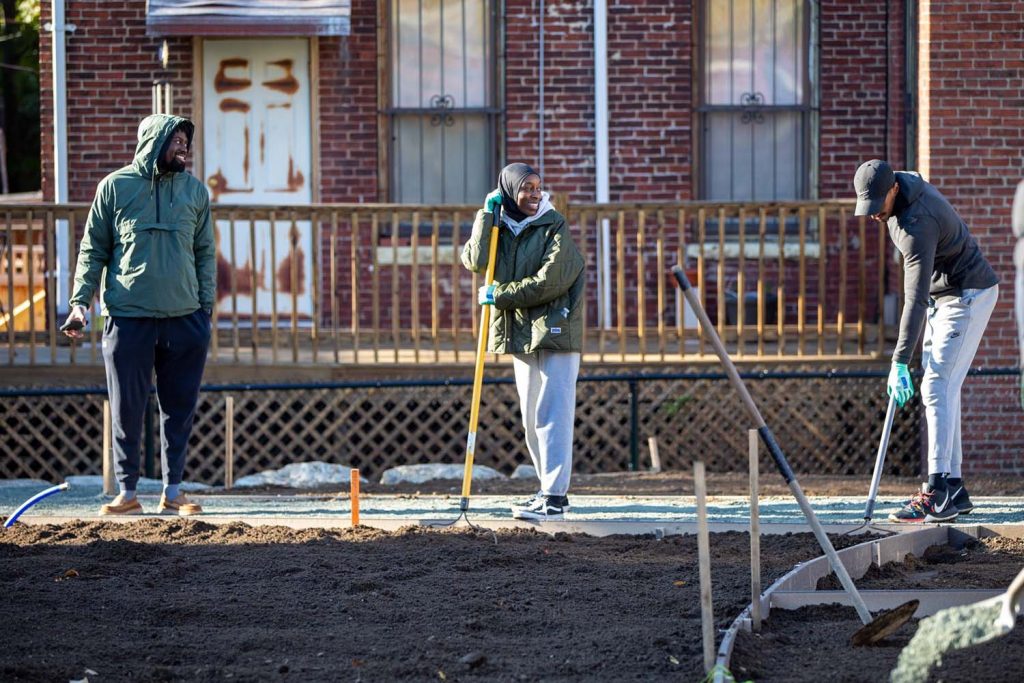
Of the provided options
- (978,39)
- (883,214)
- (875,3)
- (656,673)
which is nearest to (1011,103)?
(978,39)

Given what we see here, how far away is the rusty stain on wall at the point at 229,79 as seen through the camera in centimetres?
1384

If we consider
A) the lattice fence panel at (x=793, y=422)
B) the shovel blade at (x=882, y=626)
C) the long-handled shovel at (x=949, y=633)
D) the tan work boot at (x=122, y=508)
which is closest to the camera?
the long-handled shovel at (x=949, y=633)

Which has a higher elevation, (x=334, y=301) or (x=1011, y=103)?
(x=1011, y=103)

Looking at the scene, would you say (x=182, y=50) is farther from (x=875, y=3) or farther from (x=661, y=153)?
(x=875, y=3)

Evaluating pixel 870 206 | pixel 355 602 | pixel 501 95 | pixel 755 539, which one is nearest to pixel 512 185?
pixel 870 206

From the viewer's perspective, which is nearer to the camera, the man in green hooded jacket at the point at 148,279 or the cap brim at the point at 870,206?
the cap brim at the point at 870,206

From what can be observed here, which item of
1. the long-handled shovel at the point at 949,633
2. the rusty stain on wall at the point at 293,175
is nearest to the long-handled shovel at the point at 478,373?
the long-handled shovel at the point at 949,633

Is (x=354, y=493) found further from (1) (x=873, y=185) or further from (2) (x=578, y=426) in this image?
(2) (x=578, y=426)

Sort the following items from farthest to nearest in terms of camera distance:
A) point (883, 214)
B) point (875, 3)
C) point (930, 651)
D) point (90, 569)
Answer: point (875, 3) → point (883, 214) → point (90, 569) → point (930, 651)

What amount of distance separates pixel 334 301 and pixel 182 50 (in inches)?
135

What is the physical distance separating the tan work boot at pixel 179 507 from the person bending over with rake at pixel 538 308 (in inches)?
75.3

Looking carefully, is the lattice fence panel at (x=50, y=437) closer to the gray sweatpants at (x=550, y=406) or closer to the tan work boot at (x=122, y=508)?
the tan work boot at (x=122, y=508)

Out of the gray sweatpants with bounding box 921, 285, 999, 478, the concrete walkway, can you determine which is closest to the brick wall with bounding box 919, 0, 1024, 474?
the concrete walkway

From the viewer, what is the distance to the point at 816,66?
13.9 m
